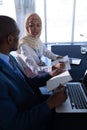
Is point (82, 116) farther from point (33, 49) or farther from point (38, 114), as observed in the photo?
point (33, 49)

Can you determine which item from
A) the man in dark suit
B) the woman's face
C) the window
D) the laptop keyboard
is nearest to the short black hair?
the man in dark suit

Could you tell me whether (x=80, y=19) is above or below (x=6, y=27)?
above

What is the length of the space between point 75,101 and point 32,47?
1.14 m

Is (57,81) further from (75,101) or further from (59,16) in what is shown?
(59,16)

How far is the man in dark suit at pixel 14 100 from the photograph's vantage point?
2.45 feet

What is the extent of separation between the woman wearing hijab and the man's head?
936 millimetres

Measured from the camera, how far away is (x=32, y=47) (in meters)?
2.00

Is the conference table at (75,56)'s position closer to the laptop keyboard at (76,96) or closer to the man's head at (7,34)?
the laptop keyboard at (76,96)

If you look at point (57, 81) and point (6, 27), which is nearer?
point (6, 27)

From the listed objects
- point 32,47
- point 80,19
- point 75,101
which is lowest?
point 75,101

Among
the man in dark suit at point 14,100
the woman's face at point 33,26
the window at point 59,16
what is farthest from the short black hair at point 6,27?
the window at point 59,16

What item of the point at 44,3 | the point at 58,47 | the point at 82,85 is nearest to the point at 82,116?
the point at 82,85

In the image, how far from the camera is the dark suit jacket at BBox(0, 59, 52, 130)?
2.43ft

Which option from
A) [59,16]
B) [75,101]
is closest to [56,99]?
[75,101]
